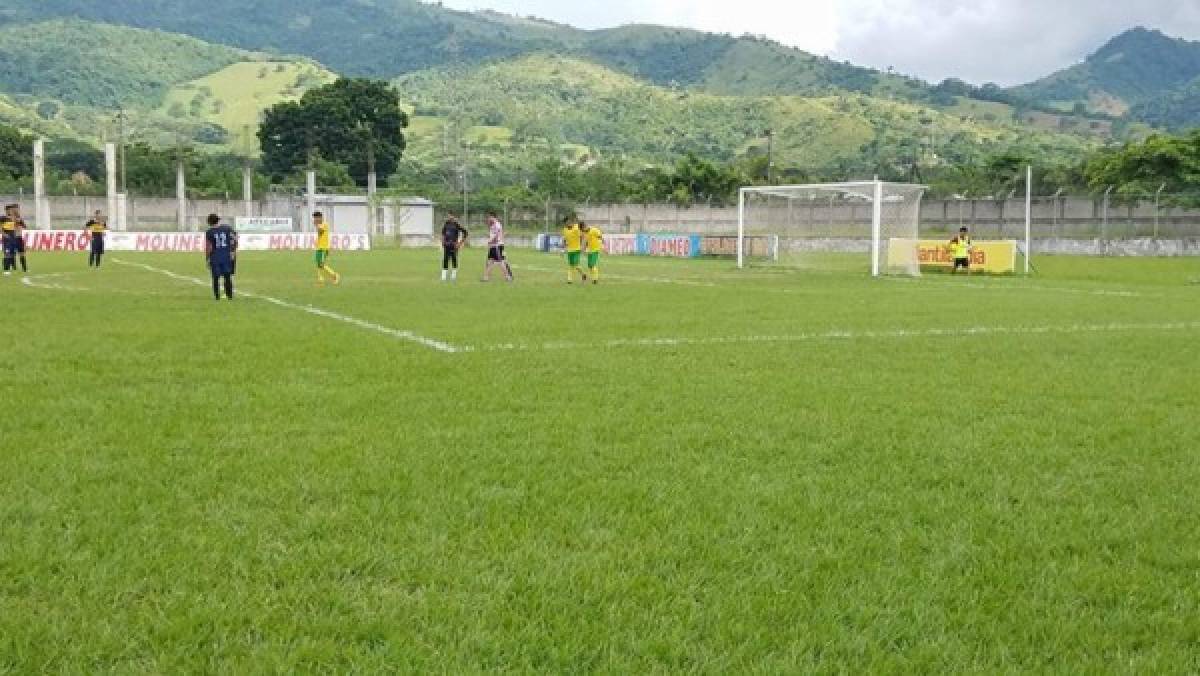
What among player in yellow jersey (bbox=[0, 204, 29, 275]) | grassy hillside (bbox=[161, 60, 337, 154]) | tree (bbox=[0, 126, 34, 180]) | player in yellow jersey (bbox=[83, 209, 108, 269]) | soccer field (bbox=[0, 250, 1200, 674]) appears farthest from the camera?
grassy hillside (bbox=[161, 60, 337, 154])

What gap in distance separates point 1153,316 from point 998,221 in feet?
116

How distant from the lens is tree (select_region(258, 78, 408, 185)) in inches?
4281

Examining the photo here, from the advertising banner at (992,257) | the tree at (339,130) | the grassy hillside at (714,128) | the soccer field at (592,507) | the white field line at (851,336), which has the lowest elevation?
the soccer field at (592,507)

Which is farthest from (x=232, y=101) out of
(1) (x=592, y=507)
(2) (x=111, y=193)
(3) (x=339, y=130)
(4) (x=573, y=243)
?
(1) (x=592, y=507)

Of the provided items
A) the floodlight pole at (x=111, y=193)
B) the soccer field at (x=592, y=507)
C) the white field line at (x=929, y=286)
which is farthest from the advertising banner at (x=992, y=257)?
the floodlight pole at (x=111, y=193)

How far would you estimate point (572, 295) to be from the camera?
69.4ft

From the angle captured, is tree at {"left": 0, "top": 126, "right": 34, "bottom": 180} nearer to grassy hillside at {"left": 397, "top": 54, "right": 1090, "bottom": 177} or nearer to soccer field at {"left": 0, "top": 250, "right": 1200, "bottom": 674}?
grassy hillside at {"left": 397, "top": 54, "right": 1090, "bottom": 177}

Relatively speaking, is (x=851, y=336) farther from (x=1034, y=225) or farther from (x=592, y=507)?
(x=1034, y=225)

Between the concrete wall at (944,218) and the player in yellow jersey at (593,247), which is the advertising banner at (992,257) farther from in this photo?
the player in yellow jersey at (593,247)

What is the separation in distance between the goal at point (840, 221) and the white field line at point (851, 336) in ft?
51.6

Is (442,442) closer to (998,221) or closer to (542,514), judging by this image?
(542,514)

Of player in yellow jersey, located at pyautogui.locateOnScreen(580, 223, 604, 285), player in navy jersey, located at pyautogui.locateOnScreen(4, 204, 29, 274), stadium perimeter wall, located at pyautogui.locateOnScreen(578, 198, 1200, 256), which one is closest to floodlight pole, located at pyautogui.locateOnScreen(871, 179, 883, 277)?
stadium perimeter wall, located at pyautogui.locateOnScreen(578, 198, 1200, 256)

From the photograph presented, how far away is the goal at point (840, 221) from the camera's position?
33.0 m

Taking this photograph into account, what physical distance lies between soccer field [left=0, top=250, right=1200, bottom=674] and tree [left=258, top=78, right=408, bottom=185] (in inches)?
3944
